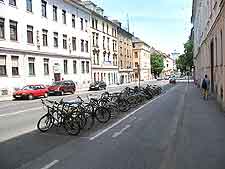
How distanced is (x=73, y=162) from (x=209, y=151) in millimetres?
3191

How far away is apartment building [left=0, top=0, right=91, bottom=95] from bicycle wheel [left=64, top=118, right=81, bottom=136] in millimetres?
21480

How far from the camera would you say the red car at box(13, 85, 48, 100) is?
1118 inches

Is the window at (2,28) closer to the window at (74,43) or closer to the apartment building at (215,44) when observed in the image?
the window at (74,43)

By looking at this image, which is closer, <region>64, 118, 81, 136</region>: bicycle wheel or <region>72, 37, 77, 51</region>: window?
<region>64, 118, 81, 136</region>: bicycle wheel

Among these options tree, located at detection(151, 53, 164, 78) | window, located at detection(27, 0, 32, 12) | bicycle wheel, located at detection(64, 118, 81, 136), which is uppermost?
window, located at detection(27, 0, 32, 12)

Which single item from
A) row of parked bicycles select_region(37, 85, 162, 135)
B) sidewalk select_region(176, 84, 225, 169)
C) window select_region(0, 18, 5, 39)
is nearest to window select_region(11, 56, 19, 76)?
window select_region(0, 18, 5, 39)

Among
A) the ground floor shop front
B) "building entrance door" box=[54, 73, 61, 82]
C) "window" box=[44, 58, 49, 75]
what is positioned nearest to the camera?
the ground floor shop front

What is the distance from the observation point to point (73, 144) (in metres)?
8.65

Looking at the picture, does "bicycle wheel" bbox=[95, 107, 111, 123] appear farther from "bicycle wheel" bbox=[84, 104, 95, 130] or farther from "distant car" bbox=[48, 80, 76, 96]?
"distant car" bbox=[48, 80, 76, 96]

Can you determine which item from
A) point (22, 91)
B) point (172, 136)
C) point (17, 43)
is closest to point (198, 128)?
point (172, 136)

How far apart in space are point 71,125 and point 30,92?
19.4 meters

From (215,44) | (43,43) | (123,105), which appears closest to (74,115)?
(123,105)

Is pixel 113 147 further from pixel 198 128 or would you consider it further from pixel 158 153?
pixel 198 128

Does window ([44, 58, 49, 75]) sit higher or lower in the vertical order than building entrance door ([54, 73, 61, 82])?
higher
